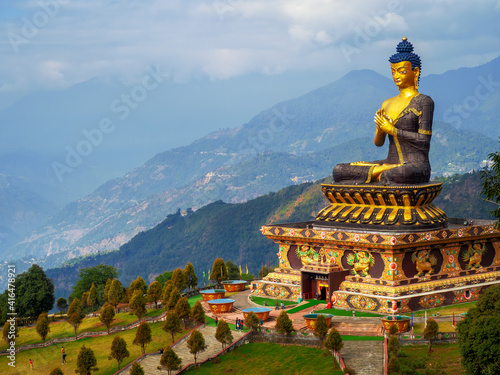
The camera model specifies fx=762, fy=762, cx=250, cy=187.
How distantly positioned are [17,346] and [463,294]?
61.9 ft

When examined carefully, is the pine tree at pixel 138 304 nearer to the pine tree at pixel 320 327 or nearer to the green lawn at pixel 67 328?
the green lawn at pixel 67 328

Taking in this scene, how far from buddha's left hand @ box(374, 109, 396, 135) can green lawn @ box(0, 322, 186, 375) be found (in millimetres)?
12236

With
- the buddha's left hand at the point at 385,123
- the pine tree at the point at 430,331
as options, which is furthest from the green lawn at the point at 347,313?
the buddha's left hand at the point at 385,123

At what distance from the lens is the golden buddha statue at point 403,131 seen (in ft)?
105

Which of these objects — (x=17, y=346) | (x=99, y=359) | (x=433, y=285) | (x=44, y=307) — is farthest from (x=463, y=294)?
(x=44, y=307)

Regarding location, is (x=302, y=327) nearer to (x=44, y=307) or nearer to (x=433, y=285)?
(x=433, y=285)

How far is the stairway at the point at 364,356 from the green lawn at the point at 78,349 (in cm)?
753

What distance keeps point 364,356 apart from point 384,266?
261 inches

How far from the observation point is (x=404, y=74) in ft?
110

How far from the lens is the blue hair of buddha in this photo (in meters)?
33.5

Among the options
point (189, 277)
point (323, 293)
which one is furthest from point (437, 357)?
point (189, 277)

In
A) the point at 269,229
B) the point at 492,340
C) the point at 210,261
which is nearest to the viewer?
the point at 492,340

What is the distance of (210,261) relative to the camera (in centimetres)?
12162

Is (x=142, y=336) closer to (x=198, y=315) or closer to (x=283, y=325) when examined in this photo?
(x=198, y=315)
